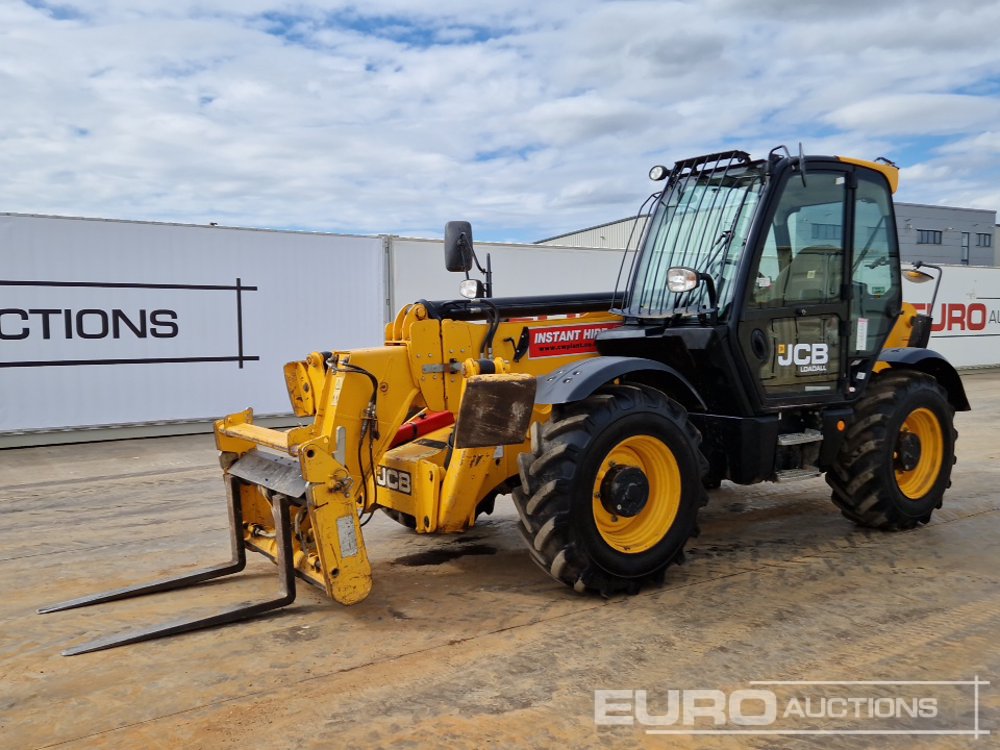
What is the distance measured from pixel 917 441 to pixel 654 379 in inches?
82.0

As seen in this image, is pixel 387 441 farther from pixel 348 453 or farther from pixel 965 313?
pixel 965 313

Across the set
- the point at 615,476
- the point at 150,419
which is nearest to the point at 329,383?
the point at 615,476

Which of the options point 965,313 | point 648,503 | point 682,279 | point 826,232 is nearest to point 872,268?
point 826,232

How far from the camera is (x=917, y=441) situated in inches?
228

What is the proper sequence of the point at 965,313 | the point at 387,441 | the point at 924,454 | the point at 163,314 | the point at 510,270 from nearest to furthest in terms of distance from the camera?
the point at 387,441, the point at 924,454, the point at 163,314, the point at 510,270, the point at 965,313

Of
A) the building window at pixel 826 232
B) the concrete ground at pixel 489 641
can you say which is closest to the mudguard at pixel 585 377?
the concrete ground at pixel 489 641

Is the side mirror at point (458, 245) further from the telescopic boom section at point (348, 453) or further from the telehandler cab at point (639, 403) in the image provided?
the telescopic boom section at point (348, 453)

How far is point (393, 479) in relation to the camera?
476 cm

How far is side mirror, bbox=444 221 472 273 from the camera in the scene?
184 inches

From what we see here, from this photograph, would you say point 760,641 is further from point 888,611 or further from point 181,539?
point 181,539

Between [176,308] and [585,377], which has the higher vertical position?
[176,308]

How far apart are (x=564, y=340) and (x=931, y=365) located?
2915 mm

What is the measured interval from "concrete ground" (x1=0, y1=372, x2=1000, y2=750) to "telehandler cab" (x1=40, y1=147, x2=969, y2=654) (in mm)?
244

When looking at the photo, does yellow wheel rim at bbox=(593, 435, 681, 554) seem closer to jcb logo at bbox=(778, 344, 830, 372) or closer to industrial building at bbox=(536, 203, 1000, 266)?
jcb logo at bbox=(778, 344, 830, 372)
